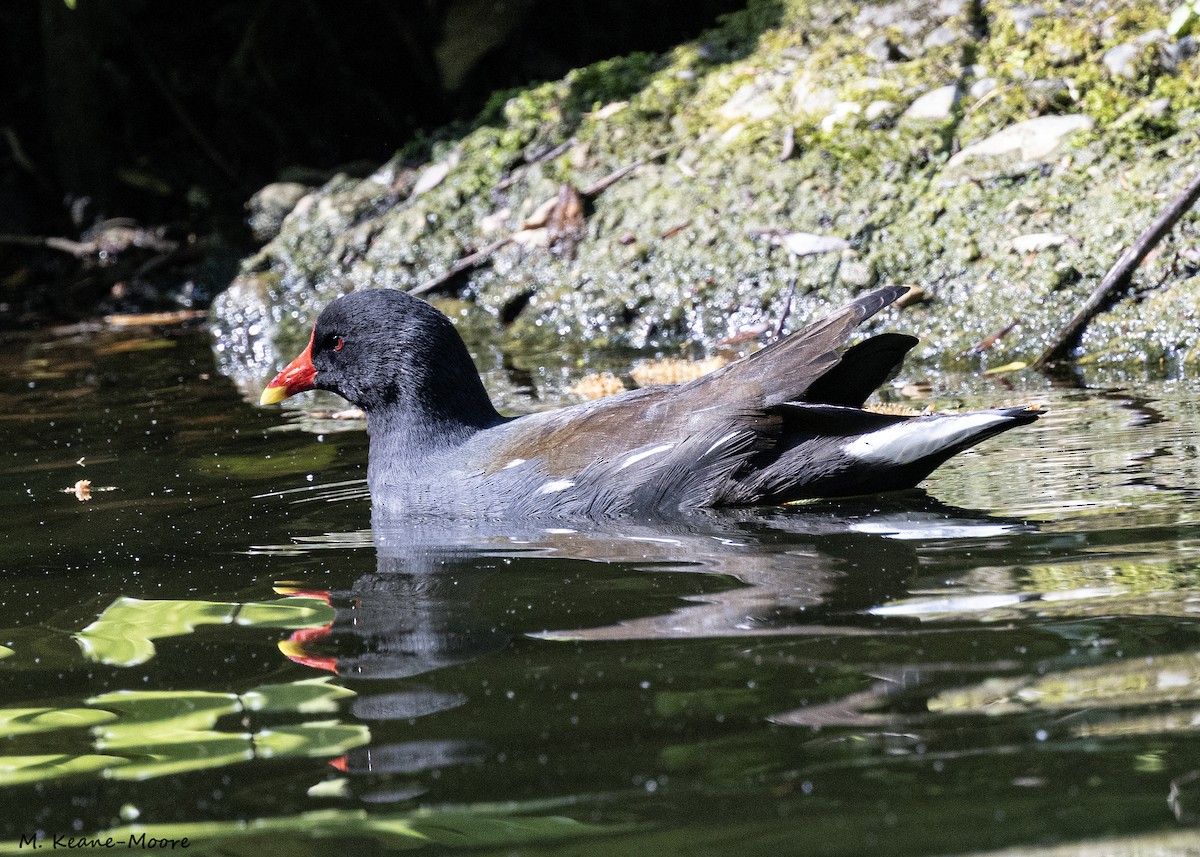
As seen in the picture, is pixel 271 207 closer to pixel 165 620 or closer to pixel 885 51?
pixel 885 51

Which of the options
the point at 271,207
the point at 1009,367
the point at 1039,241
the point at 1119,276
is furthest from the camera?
the point at 271,207

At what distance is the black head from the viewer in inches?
175

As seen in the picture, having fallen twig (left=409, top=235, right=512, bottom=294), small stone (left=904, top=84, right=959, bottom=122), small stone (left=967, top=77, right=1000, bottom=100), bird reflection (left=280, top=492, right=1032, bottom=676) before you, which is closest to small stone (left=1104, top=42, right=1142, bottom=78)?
small stone (left=967, top=77, right=1000, bottom=100)

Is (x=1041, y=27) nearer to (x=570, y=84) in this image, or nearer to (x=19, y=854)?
(x=570, y=84)

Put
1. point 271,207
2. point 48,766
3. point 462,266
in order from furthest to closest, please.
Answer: point 271,207
point 462,266
point 48,766

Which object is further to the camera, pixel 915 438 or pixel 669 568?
pixel 915 438

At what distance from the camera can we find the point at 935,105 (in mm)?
6953

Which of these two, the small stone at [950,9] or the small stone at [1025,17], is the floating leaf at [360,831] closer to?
the small stone at [1025,17]

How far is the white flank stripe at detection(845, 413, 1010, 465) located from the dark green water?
14 cm

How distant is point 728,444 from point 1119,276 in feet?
7.14

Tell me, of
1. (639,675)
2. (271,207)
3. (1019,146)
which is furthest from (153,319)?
(639,675)

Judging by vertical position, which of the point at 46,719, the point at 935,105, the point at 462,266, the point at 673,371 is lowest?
the point at 46,719

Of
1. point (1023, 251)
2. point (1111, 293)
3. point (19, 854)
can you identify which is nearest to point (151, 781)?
point (19, 854)

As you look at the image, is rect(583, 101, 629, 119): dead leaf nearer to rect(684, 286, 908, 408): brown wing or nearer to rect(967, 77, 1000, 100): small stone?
rect(967, 77, 1000, 100): small stone
